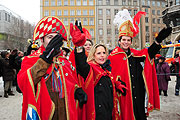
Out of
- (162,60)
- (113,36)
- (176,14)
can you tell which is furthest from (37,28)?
(113,36)

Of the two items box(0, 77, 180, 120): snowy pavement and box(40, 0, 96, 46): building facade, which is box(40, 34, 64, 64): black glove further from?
box(40, 0, 96, 46): building facade

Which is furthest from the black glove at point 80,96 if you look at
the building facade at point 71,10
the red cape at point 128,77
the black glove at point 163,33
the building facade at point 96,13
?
the building facade at point 71,10

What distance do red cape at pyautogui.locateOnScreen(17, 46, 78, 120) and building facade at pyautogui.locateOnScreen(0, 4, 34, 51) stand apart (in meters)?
33.2

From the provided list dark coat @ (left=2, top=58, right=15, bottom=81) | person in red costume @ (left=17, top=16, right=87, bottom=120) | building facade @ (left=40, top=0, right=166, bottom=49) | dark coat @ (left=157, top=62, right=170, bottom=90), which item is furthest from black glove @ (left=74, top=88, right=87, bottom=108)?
building facade @ (left=40, top=0, right=166, bottom=49)

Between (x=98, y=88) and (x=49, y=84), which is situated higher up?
(x=49, y=84)

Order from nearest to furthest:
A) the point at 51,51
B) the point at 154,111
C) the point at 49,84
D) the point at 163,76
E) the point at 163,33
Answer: the point at 51,51
the point at 49,84
the point at 163,33
the point at 154,111
the point at 163,76

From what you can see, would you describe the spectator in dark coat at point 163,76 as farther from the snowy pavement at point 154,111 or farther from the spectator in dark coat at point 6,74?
the spectator in dark coat at point 6,74

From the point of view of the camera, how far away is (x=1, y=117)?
198 inches

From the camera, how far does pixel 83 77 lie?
8.02 ft

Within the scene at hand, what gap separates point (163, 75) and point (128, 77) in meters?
5.35

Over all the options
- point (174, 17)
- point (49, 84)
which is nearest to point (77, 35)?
point (49, 84)

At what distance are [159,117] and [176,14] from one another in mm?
29349

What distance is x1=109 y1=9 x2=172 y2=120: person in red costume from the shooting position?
122 inches

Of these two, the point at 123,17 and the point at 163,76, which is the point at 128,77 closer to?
the point at 123,17
